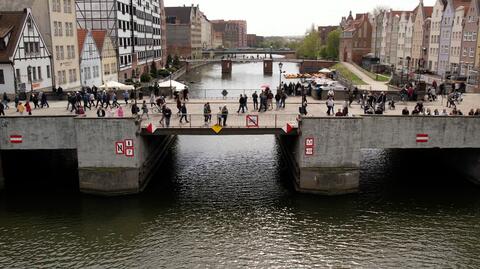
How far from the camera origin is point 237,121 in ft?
105

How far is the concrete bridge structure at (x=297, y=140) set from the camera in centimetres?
2922

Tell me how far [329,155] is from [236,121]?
6.29 m

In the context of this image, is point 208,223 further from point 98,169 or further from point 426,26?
point 426,26

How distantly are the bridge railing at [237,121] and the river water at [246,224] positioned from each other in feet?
13.1

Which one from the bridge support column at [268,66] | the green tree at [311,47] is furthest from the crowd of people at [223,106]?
the green tree at [311,47]

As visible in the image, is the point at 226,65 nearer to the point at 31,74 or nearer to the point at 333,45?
the point at 333,45

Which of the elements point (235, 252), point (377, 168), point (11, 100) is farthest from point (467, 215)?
point (11, 100)

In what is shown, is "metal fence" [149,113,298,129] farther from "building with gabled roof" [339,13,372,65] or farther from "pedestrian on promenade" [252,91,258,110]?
"building with gabled roof" [339,13,372,65]

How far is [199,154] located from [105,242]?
16291 millimetres

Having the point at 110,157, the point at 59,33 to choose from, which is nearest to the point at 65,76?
the point at 59,33

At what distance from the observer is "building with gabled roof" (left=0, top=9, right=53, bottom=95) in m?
44.7

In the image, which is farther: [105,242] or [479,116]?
[479,116]

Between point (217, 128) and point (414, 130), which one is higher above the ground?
point (217, 128)

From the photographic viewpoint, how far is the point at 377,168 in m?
36.2
